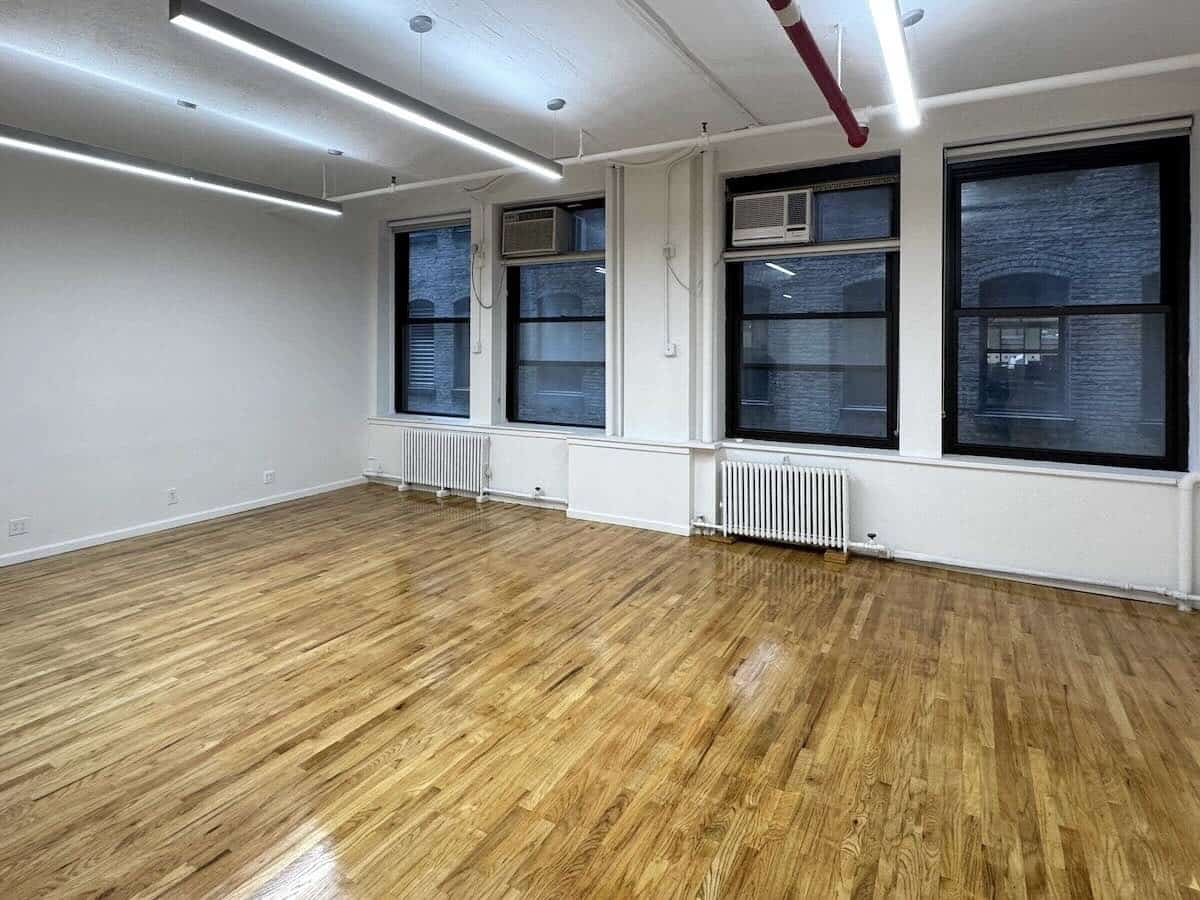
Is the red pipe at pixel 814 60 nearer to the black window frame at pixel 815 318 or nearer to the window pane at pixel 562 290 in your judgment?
the black window frame at pixel 815 318

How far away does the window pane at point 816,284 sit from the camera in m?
5.14

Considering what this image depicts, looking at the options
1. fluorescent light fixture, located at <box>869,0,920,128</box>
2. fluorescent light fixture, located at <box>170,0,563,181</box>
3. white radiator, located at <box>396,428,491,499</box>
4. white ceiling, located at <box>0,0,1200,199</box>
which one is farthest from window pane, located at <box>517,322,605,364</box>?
fluorescent light fixture, located at <box>869,0,920,128</box>

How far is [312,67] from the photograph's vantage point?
9.36 feet

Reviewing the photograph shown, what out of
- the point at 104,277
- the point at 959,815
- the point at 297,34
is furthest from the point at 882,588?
the point at 104,277

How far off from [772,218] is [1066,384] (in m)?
2.37

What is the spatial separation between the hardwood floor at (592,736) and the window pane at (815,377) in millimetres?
1375

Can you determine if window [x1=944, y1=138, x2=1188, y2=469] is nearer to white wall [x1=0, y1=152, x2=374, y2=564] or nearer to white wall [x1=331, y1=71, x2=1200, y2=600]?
white wall [x1=331, y1=71, x2=1200, y2=600]

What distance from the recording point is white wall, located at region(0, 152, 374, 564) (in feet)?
16.1

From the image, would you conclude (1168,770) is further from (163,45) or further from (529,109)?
(163,45)

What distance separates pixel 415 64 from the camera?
375cm

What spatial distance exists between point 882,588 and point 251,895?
12.4ft

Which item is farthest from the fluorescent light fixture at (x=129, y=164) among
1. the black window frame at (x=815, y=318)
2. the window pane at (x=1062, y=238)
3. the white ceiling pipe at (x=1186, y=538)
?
the white ceiling pipe at (x=1186, y=538)

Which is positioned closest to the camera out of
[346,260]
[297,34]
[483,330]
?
[297,34]

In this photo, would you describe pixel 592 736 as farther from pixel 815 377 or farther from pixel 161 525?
pixel 161 525
